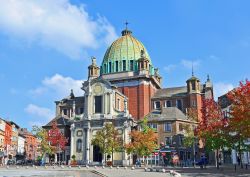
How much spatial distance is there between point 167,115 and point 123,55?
904 inches

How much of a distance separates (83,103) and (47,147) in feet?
54.4

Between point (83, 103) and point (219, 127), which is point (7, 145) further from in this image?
point (219, 127)

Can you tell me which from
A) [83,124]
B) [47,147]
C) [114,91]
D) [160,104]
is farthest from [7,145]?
[160,104]

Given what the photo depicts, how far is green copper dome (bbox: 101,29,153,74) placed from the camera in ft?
298

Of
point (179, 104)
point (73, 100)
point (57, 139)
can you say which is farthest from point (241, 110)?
point (73, 100)

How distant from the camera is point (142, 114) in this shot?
280 feet

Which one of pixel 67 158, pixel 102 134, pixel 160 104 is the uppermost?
pixel 160 104

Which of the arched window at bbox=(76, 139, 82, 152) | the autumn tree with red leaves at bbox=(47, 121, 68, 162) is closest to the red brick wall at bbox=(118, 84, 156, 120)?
the arched window at bbox=(76, 139, 82, 152)

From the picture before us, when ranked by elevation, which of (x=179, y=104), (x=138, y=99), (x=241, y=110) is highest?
(x=138, y=99)

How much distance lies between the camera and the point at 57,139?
82.4 metres

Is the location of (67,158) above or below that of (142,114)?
below

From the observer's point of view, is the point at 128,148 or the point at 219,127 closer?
the point at 219,127

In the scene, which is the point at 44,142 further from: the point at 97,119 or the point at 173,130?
the point at 173,130

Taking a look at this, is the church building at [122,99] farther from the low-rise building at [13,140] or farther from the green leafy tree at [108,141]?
the low-rise building at [13,140]
